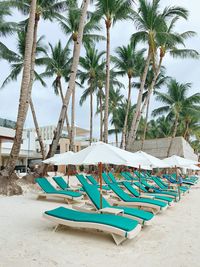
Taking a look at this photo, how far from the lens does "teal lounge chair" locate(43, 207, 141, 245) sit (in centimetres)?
509

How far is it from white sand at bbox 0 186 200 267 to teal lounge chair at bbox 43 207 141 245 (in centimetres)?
24

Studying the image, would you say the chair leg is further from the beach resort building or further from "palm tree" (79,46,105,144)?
"palm tree" (79,46,105,144)

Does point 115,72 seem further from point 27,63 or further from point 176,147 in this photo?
point 27,63

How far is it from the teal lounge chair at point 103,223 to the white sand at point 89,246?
24cm

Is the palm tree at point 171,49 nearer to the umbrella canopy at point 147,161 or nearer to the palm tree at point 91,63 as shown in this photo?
the palm tree at point 91,63

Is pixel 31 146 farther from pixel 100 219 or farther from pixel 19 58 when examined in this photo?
pixel 100 219

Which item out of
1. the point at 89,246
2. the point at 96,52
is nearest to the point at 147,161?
the point at 89,246

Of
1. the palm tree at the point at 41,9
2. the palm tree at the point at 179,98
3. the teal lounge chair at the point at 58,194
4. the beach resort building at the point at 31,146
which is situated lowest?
the teal lounge chair at the point at 58,194

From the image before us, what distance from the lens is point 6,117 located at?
68.6 ft

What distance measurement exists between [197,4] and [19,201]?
1111 centimetres

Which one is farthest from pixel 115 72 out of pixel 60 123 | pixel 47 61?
pixel 60 123

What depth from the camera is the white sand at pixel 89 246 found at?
A: 4.29 meters

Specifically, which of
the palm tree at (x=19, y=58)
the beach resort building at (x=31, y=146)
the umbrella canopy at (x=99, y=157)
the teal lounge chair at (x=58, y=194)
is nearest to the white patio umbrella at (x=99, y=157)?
the umbrella canopy at (x=99, y=157)

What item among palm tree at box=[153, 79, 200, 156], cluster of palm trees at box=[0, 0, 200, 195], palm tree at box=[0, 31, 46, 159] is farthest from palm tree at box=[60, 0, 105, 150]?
palm tree at box=[153, 79, 200, 156]
